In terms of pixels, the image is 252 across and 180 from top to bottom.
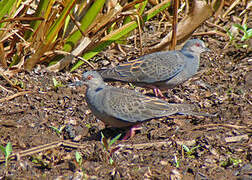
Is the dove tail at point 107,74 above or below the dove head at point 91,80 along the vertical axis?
below

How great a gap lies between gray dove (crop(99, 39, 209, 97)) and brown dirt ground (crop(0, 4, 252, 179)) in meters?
0.39

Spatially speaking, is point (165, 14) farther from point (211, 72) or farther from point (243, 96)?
point (243, 96)

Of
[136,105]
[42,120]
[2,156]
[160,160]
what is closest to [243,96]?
[136,105]

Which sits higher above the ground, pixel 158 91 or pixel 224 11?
pixel 224 11

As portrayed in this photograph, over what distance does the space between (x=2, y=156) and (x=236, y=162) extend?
98.6 inches

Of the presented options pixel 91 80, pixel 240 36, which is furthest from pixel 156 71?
pixel 240 36

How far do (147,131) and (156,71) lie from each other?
1.21 m

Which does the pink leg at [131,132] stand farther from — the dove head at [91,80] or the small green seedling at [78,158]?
the small green seedling at [78,158]

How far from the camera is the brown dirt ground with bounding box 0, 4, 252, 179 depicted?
3.98 metres

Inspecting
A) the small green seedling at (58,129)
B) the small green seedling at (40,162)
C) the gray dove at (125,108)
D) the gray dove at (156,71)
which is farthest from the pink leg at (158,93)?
the small green seedling at (40,162)

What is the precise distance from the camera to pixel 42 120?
530 centimetres

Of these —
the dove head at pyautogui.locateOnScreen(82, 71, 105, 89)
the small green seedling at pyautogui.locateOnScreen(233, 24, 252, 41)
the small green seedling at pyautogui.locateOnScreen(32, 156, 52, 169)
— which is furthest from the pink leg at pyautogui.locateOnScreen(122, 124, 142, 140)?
the small green seedling at pyautogui.locateOnScreen(233, 24, 252, 41)

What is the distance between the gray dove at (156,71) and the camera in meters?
5.97

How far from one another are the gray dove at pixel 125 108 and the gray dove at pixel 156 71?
1.02 meters
